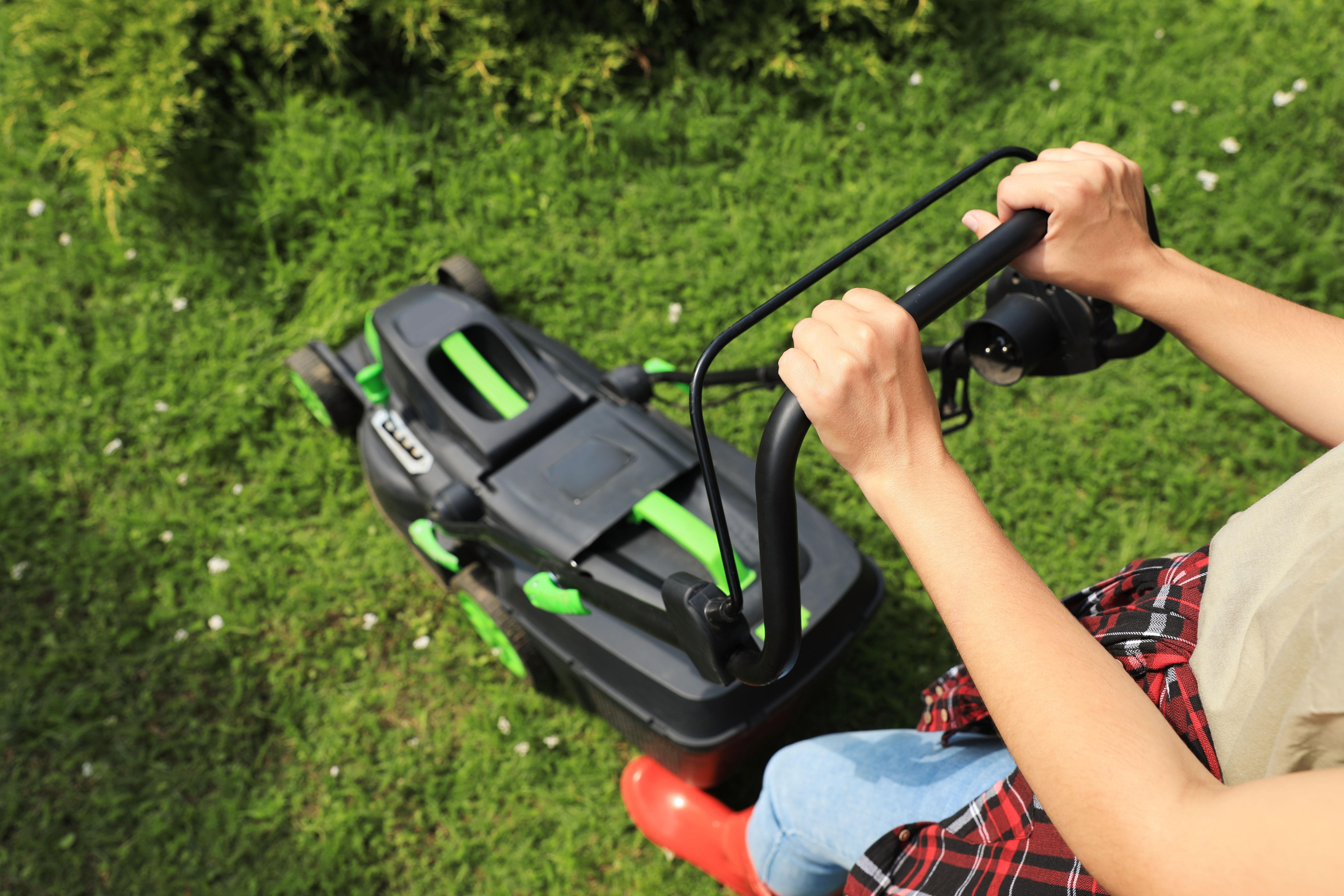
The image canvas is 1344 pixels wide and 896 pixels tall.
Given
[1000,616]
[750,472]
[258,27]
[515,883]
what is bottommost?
[515,883]

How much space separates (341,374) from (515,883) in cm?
125

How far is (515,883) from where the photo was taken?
6.06 ft

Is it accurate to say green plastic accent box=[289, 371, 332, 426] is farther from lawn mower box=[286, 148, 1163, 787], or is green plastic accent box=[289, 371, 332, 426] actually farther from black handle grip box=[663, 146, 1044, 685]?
black handle grip box=[663, 146, 1044, 685]

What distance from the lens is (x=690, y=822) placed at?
1.69 m

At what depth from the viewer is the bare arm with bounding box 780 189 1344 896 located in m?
0.56

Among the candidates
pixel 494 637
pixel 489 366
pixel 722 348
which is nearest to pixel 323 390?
pixel 489 366

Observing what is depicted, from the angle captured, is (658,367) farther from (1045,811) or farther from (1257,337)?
(1045,811)

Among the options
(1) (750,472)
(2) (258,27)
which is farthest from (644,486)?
(2) (258,27)

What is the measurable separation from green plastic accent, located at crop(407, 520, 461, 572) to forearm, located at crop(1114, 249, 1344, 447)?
4.32 ft

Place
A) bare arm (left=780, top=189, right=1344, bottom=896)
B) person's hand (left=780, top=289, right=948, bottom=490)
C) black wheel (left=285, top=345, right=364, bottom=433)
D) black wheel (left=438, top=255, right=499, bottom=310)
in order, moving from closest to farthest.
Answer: bare arm (left=780, top=189, right=1344, bottom=896) < person's hand (left=780, top=289, right=948, bottom=490) < black wheel (left=285, top=345, right=364, bottom=433) < black wheel (left=438, top=255, right=499, bottom=310)

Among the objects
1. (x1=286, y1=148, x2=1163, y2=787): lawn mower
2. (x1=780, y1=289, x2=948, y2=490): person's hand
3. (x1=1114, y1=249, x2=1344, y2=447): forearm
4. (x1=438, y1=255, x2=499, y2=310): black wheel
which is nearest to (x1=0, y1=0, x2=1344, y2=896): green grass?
(x1=438, y1=255, x2=499, y2=310): black wheel

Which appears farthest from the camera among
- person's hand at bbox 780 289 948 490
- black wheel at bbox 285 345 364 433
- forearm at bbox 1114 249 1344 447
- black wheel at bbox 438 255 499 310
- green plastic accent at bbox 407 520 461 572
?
black wheel at bbox 438 255 499 310

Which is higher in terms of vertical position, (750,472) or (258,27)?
(258,27)

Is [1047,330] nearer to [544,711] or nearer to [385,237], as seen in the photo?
[544,711]
